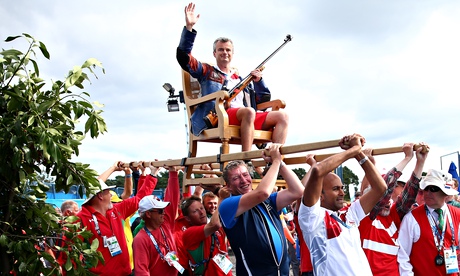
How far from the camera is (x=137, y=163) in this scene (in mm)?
5469

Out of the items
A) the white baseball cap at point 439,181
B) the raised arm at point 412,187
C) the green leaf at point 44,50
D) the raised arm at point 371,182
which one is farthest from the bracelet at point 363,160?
the green leaf at point 44,50

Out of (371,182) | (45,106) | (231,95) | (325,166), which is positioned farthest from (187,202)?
(45,106)

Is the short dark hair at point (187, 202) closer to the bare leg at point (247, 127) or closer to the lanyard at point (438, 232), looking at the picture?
the bare leg at point (247, 127)

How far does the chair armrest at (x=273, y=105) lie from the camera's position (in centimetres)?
549

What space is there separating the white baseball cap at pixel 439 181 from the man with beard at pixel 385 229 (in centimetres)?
25

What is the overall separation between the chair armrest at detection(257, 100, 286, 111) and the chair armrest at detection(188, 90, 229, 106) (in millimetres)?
790

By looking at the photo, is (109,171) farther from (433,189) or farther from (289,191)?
(433,189)

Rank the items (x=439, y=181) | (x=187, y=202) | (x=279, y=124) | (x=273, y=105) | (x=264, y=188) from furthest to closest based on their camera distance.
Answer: (x=273, y=105) → (x=187, y=202) → (x=279, y=124) → (x=439, y=181) → (x=264, y=188)

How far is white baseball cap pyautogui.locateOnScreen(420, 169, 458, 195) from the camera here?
4914 millimetres

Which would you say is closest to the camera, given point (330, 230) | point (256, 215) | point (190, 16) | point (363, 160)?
point (330, 230)

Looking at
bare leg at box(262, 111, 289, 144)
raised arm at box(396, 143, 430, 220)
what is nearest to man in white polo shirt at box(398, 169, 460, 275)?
raised arm at box(396, 143, 430, 220)

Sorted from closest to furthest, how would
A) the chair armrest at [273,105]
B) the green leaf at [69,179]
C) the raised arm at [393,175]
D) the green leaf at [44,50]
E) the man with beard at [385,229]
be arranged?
the green leaf at [44,50] < the green leaf at [69,179] < the raised arm at [393,175] < the man with beard at [385,229] < the chair armrest at [273,105]

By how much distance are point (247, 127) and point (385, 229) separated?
1.62 meters

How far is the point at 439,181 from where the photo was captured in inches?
194
